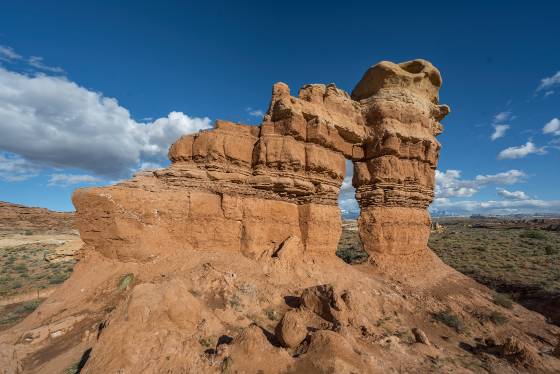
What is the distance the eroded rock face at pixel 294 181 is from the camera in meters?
9.67

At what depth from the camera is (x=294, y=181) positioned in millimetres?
12336

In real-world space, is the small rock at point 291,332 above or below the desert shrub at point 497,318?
above

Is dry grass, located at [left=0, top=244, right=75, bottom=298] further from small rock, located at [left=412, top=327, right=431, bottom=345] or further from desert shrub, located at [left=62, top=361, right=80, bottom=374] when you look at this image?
small rock, located at [left=412, top=327, right=431, bottom=345]

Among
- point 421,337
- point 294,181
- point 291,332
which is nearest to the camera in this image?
point 291,332

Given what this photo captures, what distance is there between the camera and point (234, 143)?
38.8 feet

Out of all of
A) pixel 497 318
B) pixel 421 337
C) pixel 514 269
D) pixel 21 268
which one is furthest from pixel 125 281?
pixel 514 269

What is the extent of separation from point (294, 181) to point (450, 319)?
8308mm

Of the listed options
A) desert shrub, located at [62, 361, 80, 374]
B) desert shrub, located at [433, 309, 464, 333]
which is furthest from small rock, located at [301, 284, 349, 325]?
desert shrub, located at [62, 361, 80, 374]

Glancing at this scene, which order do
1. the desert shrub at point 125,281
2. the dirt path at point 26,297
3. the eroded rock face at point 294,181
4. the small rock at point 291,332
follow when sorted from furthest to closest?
the dirt path at point 26,297 < the eroded rock face at point 294,181 < the desert shrub at point 125,281 < the small rock at point 291,332

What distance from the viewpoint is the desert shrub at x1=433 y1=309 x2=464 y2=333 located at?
1077 cm

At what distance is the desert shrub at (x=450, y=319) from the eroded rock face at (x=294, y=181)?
159 inches

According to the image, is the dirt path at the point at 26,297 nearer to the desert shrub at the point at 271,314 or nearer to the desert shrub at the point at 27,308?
the desert shrub at the point at 27,308

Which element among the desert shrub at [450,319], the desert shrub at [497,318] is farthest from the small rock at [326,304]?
the desert shrub at [497,318]

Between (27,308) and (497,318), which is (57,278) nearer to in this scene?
(27,308)
